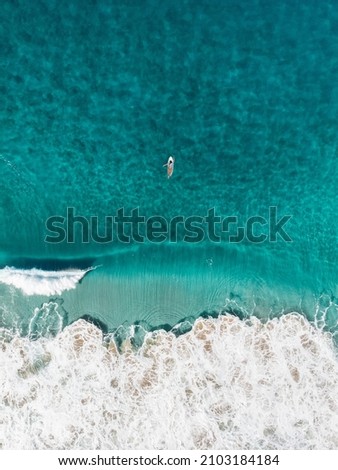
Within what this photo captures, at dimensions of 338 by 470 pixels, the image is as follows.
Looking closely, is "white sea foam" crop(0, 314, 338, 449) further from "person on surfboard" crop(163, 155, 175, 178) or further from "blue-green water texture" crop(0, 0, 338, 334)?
"person on surfboard" crop(163, 155, 175, 178)

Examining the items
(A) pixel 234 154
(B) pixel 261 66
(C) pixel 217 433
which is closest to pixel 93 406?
(C) pixel 217 433

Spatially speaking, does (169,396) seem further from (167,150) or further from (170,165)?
(167,150)

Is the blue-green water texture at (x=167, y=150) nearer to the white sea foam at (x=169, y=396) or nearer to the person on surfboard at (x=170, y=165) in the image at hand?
the person on surfboard at (x=170, y=165)

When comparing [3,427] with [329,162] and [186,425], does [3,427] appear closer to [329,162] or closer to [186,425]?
[186,425]

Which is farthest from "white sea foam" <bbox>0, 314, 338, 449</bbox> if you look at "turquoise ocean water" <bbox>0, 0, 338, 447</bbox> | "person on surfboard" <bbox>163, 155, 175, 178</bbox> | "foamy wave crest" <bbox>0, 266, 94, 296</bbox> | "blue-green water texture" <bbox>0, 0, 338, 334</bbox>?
"person on surfboard" <bbox>163, 155, 175, 178</bbox>

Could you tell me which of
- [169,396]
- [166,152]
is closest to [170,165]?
[166,152]

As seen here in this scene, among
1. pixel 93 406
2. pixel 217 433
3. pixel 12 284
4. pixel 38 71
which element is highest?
pixel 38 71
